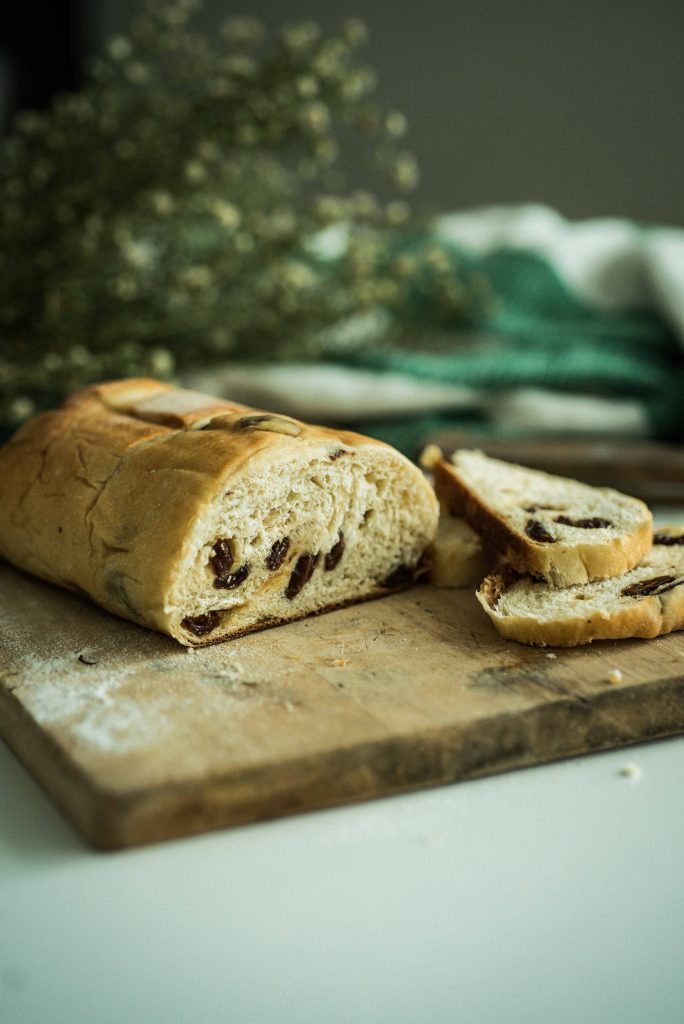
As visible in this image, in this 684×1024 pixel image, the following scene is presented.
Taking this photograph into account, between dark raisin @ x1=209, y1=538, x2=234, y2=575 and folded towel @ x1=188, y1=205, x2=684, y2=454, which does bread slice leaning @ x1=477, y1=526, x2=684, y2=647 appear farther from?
folded towel @ x1=188, y1=205, x2=684, y2=454

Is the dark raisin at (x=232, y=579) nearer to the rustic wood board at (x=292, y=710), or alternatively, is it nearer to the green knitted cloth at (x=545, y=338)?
the rustic wood board at (x=292, y=710)

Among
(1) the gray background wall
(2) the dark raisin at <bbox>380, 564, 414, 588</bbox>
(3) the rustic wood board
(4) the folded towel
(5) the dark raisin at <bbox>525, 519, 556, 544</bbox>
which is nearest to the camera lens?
(3) the rustic wood board

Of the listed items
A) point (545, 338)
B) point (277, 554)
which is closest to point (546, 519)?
point (277, 554)

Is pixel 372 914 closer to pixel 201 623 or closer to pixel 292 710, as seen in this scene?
pixel 292 710

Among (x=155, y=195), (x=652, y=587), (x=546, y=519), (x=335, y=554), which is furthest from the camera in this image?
(x=155, y=195)

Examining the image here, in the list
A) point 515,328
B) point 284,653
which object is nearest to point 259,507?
point 284,653

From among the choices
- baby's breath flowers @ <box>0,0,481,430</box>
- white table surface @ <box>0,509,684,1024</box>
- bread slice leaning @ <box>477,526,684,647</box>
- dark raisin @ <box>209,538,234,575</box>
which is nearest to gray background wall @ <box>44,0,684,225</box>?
baby's breath flowers @ <box>0,0,481,430</box>

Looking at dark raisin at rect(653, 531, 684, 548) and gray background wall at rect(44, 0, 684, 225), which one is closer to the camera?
dark raisin at rect(653, 531, 684, 548)

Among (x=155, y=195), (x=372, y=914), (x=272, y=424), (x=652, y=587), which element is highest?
(x=155, y=195)
